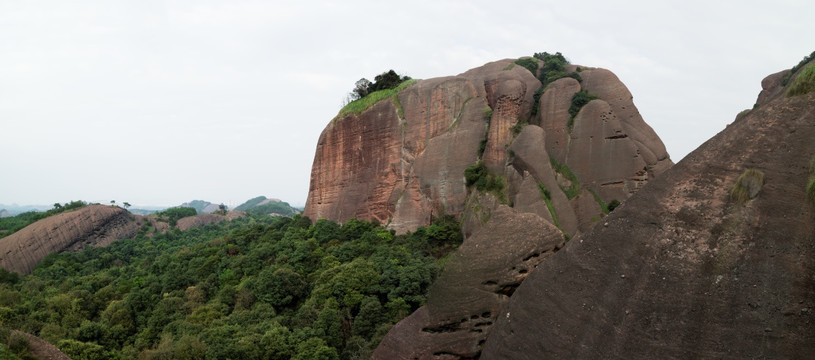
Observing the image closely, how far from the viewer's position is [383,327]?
17625mm

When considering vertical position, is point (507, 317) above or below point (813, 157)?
below

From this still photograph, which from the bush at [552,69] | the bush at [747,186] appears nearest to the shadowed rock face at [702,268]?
the bush at [747,186]

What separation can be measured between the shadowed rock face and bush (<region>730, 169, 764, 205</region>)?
2.0 inches

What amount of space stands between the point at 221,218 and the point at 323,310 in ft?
164

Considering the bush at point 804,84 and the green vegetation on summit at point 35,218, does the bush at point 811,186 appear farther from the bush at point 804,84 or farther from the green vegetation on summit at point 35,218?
the green vegetation on summit at point 35,218

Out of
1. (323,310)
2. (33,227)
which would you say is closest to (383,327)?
(323,310)

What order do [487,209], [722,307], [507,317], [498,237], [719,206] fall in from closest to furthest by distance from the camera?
[722,307] < [719,206] < [507,317] < [498,237] < [487,209]

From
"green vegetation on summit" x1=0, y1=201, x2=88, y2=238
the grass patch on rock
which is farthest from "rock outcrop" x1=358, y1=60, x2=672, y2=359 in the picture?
"green vegetation on summit" x1=0, y1=201, x2=88, y2=238

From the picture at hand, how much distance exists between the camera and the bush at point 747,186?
5.08 m

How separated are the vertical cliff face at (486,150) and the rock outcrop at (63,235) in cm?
2495

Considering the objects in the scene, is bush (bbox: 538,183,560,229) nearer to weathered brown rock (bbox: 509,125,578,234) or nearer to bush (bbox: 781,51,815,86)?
weathered brown rock (bbox: 509,125,578,234)

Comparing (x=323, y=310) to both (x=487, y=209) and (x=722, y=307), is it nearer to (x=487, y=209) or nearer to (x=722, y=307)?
(x=487, y=209)

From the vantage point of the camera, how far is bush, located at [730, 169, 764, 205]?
5.08 m

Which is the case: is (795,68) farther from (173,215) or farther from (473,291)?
(173,215)
